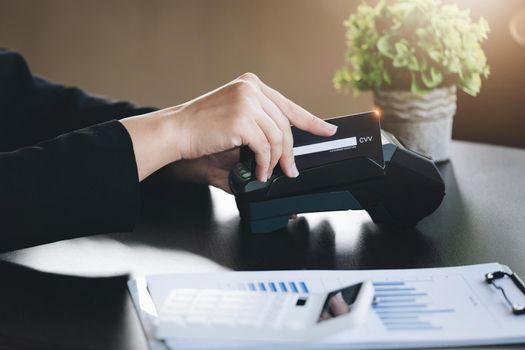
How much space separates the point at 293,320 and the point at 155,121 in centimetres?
40

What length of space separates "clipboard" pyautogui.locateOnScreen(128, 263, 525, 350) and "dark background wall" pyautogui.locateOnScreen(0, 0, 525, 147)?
2.08 m

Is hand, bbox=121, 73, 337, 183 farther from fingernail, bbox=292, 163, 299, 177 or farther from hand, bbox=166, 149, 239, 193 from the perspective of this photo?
hand, bbox=166, 149, 239, 193

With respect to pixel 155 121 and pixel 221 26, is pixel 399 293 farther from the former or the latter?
pixel 221 26

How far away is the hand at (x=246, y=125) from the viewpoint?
0.97 meters

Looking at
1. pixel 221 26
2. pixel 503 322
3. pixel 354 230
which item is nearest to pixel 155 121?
pixel 354 230

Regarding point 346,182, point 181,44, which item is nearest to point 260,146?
point 346,182

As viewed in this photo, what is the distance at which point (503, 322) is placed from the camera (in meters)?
0.73

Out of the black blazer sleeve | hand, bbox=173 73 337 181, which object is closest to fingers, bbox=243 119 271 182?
hand, bbox=173 73 337 181

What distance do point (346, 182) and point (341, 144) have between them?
0.18 feet

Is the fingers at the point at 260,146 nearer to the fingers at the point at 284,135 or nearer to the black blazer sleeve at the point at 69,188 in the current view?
the fingers at the point at 284,135

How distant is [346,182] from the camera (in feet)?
3.31

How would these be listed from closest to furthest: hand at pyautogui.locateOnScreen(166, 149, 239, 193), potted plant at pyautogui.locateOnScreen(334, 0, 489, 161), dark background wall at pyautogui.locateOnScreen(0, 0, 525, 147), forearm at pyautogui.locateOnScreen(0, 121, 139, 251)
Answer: forearm at pyautogui.locateOnScreen(0, 121, 139, 251)
hand at pyautogui.locateOnScreen(166, 149, 239, 193)
potted plant at pyautogui.locateOnScreen(334, 0, 489, 161)
dark background wall at pyautogui.locateOnScreen(0, 0, 525, 147)

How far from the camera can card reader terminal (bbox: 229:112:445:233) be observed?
99 cm

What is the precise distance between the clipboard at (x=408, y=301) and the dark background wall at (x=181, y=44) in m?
2.08
